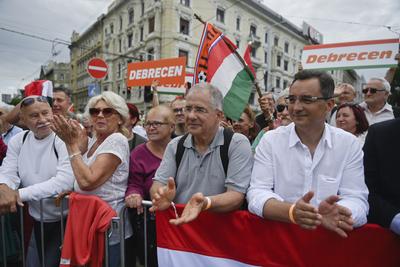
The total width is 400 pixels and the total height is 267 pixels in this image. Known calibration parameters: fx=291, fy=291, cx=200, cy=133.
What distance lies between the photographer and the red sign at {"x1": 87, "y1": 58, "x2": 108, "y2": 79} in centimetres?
865

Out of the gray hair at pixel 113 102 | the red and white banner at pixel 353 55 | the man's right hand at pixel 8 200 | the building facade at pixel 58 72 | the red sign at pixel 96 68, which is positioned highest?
the building facade at pixel 58 72

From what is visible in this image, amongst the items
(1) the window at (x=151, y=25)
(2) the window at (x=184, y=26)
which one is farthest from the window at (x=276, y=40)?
(1) the window at (x=151, y=25)

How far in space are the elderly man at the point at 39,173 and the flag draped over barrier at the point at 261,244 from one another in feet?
3.34

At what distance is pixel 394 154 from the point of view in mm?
1692

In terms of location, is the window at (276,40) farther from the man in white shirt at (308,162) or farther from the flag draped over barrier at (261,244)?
the flag draped over barrier at (261,244)

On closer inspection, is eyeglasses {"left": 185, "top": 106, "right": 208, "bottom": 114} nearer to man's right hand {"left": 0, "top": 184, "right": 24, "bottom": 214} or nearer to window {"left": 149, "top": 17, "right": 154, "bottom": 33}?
man's right hand {"left": 0, "top": 184, "right": 24, "bottom": 214}

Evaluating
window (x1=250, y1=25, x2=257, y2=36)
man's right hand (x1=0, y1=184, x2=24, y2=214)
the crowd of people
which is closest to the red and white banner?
the crowd of people

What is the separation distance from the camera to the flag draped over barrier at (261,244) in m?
1.64

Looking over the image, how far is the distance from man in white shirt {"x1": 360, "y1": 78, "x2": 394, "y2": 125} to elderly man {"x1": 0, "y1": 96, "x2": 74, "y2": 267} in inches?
155

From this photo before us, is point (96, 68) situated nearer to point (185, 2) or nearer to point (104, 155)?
point (104, 155)

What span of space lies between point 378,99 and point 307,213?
3374 millimetres

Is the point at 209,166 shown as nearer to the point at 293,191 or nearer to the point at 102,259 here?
the point at 293,191

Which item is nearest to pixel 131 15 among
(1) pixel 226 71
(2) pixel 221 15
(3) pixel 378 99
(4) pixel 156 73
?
(2) pixel 221 15

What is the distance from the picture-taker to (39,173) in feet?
8.29
